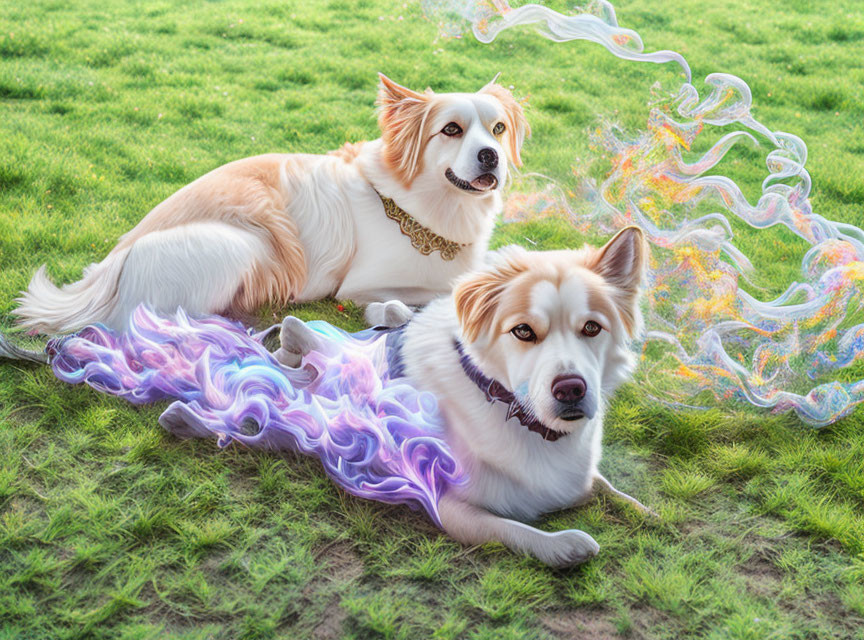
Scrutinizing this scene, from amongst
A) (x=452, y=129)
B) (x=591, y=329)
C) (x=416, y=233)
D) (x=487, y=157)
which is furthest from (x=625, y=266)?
(x=416, y=233)

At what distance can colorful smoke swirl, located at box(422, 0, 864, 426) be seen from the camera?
3.96 metres

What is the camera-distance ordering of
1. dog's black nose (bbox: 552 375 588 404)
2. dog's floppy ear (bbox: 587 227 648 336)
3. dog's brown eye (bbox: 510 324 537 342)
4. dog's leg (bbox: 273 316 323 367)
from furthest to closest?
1. dog's leg (bbox: 273 316 323 367)
2. dog's floppy ear (bbox: 587 227 648 336)
3. dog's brown eye (bbox: 510 324 537 342)
4. dog's black nose (bbox: 552 375 588 404)

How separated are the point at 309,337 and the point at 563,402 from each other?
143 cm

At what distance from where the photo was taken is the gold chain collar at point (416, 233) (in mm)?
4586

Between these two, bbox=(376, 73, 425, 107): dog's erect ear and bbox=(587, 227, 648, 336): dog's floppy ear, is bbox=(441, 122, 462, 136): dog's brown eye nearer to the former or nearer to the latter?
bbox=(376, 73, 425, 107): dog's erect ear

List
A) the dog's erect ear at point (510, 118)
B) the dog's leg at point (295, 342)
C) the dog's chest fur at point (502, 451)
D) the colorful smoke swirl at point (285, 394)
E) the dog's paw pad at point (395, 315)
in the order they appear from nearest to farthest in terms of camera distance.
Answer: the dog's chest fur at point (502, 451), the colorful smoke swirl at point (285, 394), the dog's leg at point (295, 342), the dog's paw pad at point (395, 315), the dog's erect ear at point (510, 118)

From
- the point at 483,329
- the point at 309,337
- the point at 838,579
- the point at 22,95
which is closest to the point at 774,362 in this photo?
the point at 838,579

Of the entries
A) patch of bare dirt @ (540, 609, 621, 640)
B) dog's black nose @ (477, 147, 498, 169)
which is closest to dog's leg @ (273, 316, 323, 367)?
dog's black nose @ (477, 147, 498, 169)

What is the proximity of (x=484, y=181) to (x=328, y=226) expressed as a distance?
3.26 ft

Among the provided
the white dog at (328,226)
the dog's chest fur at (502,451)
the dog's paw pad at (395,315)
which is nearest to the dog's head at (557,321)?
the dog's chest fur at (502,451)

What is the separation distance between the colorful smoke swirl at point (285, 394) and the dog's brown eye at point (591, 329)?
0.70 metres

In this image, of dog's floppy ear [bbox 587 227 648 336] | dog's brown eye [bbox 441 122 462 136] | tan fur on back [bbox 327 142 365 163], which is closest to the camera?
dog's floppy ear [bbox 587 227 648 336]

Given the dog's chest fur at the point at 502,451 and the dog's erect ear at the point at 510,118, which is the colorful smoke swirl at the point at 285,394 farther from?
the dog's erect ear at the point at 510,118

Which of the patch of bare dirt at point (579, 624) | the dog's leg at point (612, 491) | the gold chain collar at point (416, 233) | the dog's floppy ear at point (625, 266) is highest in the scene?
the dog's floppy ear at point (625, 266)
